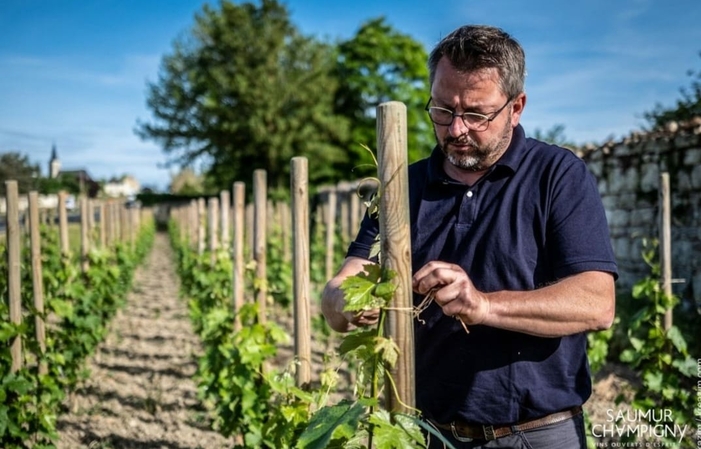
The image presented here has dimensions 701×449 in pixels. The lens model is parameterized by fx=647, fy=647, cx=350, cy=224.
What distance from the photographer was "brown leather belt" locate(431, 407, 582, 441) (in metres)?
1.93

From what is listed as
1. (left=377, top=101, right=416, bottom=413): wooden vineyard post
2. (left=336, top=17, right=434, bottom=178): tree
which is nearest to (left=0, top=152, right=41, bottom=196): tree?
(left=336, top=17, right=434, bottom=178): tree

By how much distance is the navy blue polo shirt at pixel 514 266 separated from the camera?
186cm

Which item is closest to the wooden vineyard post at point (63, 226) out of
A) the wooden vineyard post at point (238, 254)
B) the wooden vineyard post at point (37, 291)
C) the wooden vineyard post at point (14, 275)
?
the wooden vineyard post at point (37, 291)

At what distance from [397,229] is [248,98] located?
1202 inches

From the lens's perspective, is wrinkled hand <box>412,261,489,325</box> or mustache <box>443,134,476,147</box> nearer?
wrinkled hand <box>412,261,489,325</box>

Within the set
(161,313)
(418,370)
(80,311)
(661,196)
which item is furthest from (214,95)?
(418,370)

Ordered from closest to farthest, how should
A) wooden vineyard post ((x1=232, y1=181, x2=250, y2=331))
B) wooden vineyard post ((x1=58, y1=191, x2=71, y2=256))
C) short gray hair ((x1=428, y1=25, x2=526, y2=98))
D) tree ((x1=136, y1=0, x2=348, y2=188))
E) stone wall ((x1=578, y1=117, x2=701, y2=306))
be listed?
short gray hair ((x1=428, y1=25, x2=526, y2=98)), wooden vineyard post ((x1=232, y1=181, x2=250, y2=331)), wooden vineyard post ((x1=58, y1=191, x2=71, y2=256)), stone wall ((x1=578, y1=117, x2=701, y2=306)), tree ((x1=136, y1=0, x2=348, y2=188))

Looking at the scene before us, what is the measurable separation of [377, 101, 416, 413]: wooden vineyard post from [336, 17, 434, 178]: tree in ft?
109

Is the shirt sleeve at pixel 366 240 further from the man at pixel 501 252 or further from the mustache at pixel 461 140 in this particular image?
the mustache at pixel 461 140

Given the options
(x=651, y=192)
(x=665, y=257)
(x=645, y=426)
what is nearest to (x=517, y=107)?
(x=665, y=257)

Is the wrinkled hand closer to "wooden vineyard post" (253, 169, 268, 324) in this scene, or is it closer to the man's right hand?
the man's right hand

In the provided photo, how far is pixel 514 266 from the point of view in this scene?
1.90m

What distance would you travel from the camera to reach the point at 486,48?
1.89m

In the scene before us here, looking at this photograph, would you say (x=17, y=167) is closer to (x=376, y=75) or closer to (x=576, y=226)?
(x=376, y=75)
